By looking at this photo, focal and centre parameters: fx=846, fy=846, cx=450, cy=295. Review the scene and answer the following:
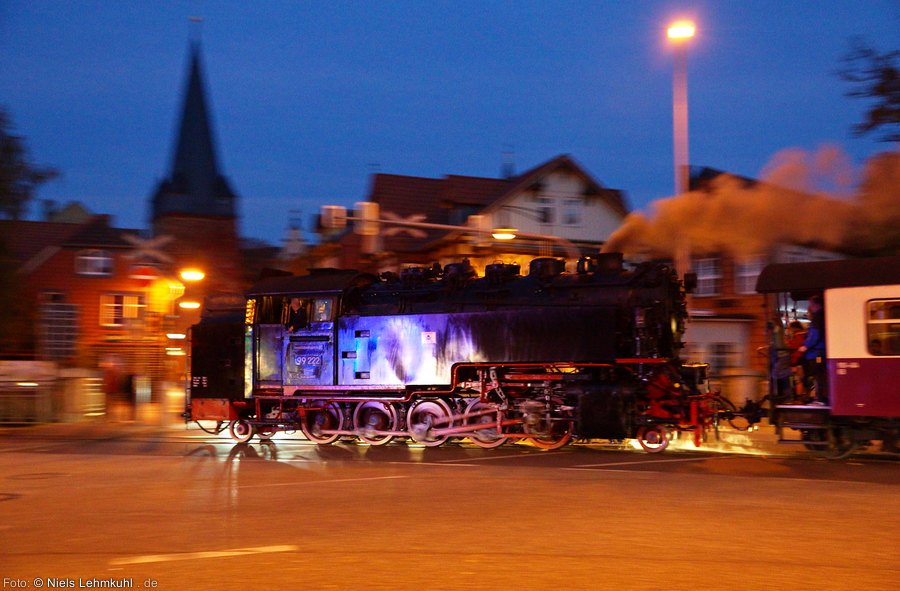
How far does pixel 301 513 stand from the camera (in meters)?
8.70

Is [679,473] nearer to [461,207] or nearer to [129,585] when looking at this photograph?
[129,585]

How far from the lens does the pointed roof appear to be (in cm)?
6444

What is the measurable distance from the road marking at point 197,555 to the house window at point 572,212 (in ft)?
102

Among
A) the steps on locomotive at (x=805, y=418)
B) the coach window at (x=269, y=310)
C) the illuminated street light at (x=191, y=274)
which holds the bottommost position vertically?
the steps on locomotive at (x=805, y=418)

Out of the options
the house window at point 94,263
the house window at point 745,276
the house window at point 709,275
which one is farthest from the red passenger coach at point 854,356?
the house window at point 94,263

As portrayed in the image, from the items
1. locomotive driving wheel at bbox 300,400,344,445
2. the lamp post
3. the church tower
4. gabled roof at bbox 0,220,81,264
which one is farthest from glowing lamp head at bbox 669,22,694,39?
the church tower

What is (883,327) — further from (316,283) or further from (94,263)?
(94,263)

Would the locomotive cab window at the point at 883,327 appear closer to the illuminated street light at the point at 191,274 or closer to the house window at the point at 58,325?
the illuminated street light at the point at 191,274

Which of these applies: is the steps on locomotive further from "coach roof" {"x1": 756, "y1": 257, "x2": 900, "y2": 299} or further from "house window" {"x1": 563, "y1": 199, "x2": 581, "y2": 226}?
"house window" {"x1": 563, "y1": 199, "x2": 581, "y2": 226}

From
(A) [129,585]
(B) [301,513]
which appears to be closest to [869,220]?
(B) [301,513]

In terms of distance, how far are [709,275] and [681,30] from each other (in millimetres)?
14665

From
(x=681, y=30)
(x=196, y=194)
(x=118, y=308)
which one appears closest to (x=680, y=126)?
(x=681, y=30)

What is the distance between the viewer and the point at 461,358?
49.7 ft

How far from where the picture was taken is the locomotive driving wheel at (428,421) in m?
15.4
